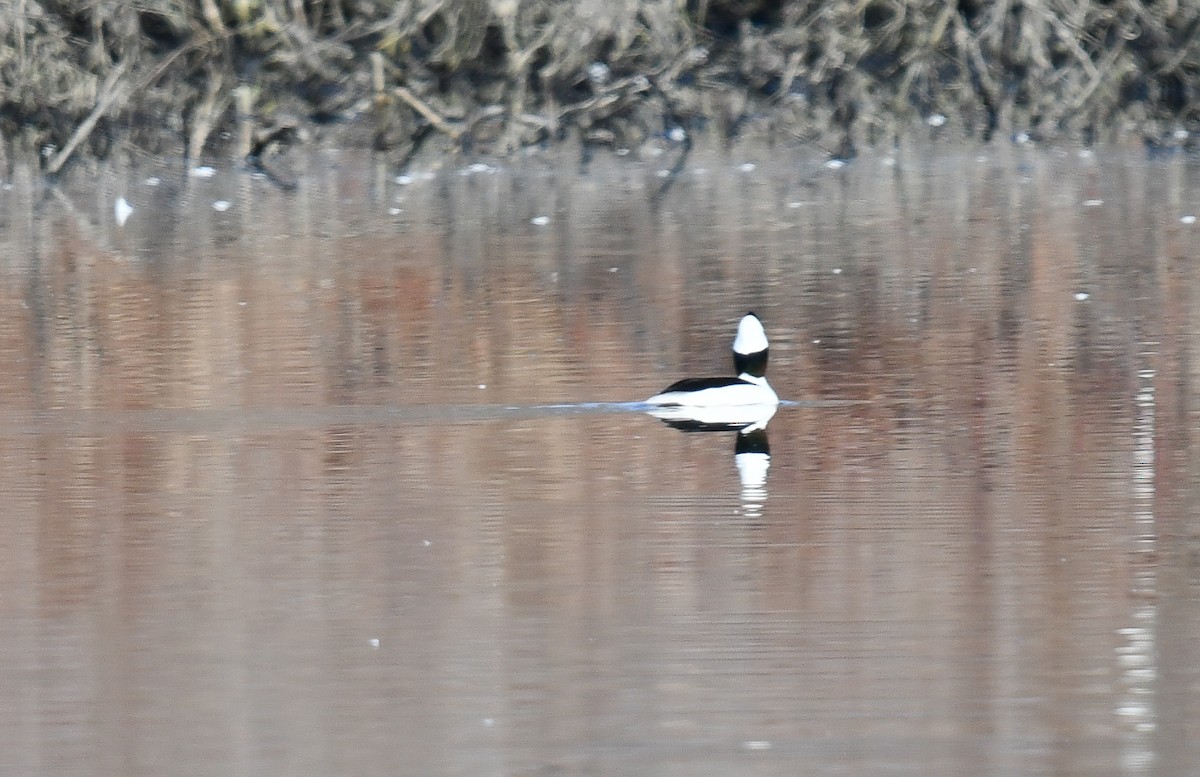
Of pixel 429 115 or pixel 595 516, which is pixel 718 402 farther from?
pixel 429 115

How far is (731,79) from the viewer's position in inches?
932

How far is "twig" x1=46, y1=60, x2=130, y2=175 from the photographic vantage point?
20.5 metres

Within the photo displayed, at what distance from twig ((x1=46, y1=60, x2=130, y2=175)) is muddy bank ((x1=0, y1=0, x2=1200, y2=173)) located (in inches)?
0.7

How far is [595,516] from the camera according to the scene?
276 inches

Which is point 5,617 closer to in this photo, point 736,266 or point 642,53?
point 736,266

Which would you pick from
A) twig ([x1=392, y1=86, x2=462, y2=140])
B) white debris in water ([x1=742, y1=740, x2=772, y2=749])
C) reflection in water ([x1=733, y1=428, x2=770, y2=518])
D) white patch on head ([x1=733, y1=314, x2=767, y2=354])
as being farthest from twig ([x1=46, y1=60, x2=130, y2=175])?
white debris in water ([x1=742, y1=740, x2=772, y2=749])

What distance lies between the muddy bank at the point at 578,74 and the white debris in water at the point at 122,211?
225 centimetres

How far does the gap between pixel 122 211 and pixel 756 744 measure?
537 inches

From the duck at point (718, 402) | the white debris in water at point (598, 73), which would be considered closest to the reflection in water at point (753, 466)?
the duck at point (718, 402)

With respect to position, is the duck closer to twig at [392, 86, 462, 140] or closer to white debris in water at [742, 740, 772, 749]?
white debris in water at [742, 740, 772, 749]

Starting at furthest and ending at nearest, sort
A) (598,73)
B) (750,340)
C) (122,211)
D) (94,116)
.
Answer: (598,73) → (94,116) → (122,211) → (750,340)

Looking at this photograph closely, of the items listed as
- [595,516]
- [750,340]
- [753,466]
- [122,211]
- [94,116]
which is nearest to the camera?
[595,516]

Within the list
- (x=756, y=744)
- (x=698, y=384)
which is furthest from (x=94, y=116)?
(x=756, y=744)

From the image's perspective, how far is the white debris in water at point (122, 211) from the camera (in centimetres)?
1728
